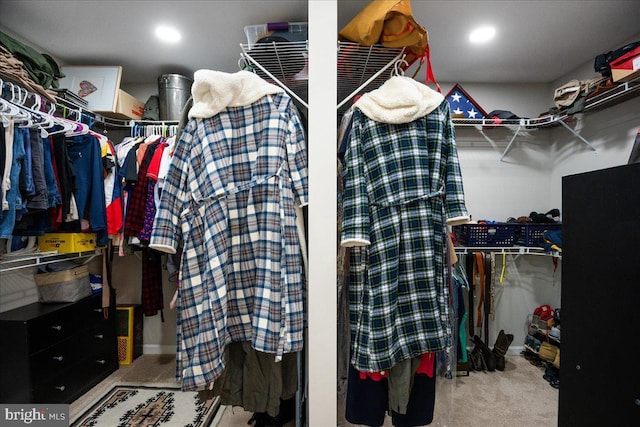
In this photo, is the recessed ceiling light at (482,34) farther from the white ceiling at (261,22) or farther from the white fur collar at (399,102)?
the white fur collar at (399,102)

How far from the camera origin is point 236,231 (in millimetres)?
1198

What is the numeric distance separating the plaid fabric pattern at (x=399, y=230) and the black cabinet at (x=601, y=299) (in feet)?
1.89

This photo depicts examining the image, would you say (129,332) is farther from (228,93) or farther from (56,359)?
(228,93)

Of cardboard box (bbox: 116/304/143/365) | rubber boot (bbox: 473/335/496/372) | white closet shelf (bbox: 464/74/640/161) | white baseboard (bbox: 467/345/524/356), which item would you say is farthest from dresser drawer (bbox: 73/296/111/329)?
white baseboard (bbox: 467/345/524/356)

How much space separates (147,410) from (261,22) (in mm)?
2569

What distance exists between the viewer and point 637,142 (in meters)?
1.45

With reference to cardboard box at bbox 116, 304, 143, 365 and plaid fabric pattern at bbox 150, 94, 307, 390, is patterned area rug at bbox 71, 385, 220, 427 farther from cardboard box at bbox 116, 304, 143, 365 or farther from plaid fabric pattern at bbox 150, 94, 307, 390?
plaid fabric pattern at bbox 150, 94, 307, 390

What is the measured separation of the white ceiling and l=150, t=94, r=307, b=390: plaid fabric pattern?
989 mm

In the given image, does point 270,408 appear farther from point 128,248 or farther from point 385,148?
point 128,248

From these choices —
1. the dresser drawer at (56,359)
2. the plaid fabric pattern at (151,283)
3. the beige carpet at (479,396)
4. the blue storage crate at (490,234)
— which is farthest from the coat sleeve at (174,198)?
the blue storage crate at (490,234)

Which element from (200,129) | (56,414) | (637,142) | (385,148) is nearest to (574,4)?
(637,142)

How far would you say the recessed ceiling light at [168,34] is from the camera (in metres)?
1.89

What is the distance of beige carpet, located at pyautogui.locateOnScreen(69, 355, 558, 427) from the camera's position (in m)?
1.81

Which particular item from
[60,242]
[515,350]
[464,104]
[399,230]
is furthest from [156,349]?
[464,104]
